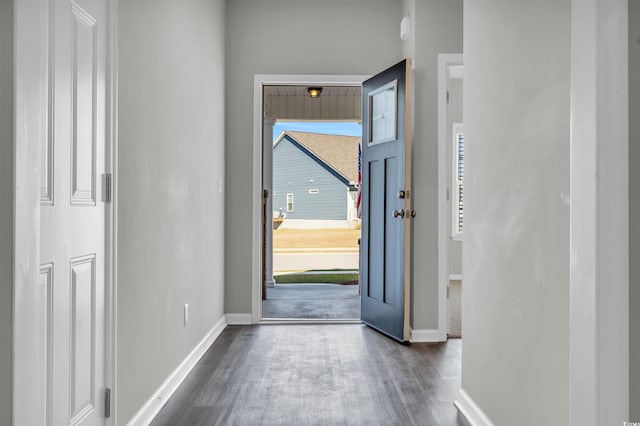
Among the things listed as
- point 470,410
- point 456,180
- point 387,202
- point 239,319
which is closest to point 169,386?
point 470,410

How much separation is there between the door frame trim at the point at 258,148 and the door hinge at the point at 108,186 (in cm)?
254

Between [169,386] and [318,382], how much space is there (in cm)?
81

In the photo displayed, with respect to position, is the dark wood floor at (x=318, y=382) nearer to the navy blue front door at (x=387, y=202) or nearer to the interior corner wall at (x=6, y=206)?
the navy blue front door at (x=387, y=202)

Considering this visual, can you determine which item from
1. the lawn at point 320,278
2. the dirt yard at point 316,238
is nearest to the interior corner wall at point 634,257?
the lawn at point 320,278

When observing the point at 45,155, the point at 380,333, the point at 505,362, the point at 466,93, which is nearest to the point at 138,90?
the point at 45,155

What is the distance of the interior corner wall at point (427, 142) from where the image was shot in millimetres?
4035

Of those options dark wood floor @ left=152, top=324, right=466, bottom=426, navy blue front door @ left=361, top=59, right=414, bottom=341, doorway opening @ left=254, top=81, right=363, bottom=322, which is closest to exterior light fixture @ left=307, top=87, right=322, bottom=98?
doorway opening @ left=254, top=81, right=363, bottom=322

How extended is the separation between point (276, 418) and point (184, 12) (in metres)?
2.30

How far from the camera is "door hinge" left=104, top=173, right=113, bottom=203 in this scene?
1.99m

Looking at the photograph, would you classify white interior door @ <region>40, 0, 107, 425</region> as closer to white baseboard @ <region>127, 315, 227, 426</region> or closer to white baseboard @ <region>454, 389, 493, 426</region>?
white baseboard @ <region>127, 315, 227, 426</region>

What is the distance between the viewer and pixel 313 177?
1328cm

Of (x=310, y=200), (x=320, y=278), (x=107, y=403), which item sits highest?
(x=310, y=200)

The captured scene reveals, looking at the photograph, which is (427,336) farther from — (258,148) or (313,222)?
(313,222)

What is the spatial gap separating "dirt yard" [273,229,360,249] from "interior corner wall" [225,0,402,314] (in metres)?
6.18
